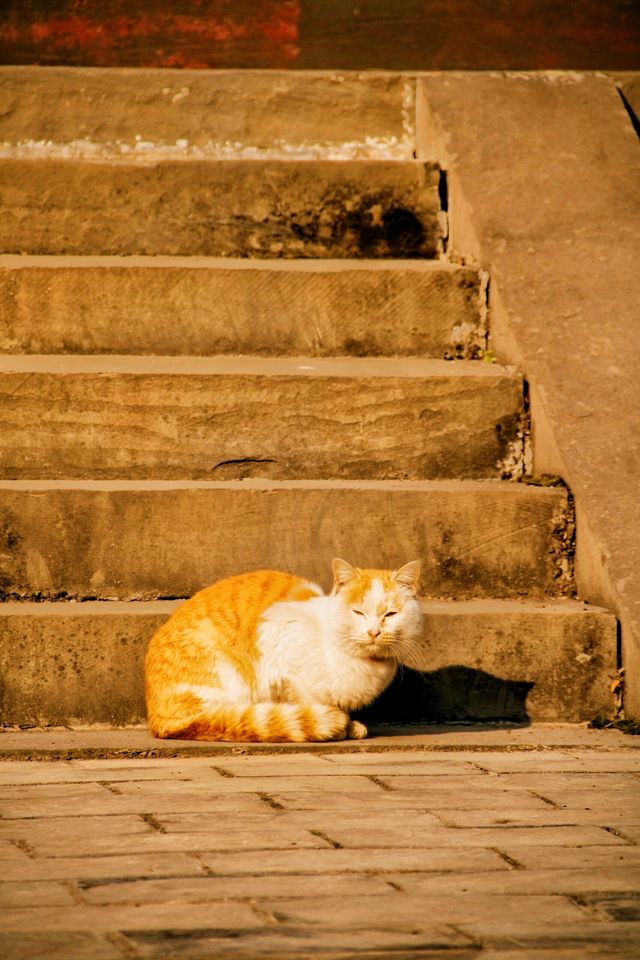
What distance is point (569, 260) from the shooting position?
5.64m

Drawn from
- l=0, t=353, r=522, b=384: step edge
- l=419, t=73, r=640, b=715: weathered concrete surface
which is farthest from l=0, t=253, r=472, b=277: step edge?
l=0, t=353, r=522, b=384: step edge

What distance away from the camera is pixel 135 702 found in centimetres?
442

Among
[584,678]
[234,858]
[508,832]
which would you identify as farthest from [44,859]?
[584,678]

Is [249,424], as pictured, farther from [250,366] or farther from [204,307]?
[204,307]

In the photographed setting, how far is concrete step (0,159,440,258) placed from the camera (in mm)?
6129

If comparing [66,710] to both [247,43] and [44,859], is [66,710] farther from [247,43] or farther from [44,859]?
[247,43]

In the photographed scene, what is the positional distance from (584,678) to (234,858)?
75.3 inches

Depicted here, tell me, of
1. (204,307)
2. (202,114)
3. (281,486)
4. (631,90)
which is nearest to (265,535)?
(281,486)

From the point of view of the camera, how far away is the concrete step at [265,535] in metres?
4.73

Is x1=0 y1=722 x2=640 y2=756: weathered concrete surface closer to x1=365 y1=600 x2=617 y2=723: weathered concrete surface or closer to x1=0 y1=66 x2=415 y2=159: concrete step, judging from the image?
x1=365 y1=600 x2=617 y2=723: weathered concrete surface

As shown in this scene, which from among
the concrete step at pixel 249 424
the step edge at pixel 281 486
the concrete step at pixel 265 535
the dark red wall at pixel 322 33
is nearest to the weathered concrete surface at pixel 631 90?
the dark red wall at pixel 322 33

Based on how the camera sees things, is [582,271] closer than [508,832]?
No

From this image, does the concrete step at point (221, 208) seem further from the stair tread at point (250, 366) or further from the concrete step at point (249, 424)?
the concrete step at point (249, 424)

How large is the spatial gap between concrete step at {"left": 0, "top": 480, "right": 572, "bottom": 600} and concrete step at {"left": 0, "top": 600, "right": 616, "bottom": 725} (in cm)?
27
